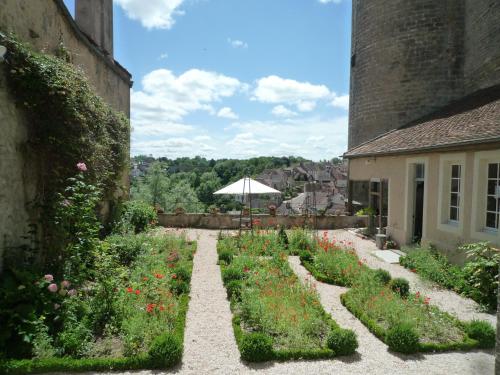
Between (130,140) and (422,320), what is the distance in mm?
9487

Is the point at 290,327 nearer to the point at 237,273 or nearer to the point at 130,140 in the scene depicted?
the point at 237,273

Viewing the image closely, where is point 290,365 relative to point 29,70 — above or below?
below

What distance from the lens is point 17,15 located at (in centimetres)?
541

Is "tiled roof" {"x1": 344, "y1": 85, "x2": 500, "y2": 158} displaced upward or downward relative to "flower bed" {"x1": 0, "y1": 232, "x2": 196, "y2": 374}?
upward

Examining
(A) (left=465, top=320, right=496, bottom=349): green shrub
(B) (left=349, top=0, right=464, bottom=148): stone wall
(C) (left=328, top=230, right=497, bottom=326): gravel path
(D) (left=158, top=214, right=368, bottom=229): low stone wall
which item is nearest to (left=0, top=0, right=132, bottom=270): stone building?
(A) (left=465, top=320, right=496, bottom=349): green shrub

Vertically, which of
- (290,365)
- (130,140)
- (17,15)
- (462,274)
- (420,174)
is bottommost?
(290,365)

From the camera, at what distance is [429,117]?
13.4m

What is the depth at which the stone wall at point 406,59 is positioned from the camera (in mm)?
14133

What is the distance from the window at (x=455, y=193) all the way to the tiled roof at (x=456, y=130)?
878 mm

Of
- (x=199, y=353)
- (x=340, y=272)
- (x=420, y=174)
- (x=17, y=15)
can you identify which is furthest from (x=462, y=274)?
(x=17, y=15)

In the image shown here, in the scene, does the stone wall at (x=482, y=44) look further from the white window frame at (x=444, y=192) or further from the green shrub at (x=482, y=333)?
the green shrub at (x=482, y=333)

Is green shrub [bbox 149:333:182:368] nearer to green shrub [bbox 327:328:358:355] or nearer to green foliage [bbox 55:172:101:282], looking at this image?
green foliage [bbox 55:172:101:282]

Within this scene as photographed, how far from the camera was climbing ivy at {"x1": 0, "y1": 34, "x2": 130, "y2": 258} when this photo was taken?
204 inches

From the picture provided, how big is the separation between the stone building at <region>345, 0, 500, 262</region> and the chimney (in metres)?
9.40
